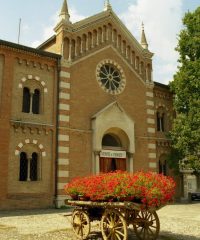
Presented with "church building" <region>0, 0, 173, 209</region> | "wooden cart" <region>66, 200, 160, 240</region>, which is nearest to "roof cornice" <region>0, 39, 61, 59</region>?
"church building" <region>0, 0, 173, 209</region>

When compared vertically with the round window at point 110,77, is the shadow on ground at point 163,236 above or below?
below

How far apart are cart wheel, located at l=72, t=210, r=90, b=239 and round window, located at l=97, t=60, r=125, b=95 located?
14383mm

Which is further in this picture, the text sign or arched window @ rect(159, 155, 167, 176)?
arched window @ rect(159, 155, 167, 176)

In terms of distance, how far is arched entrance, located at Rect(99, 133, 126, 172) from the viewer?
23.3 meters

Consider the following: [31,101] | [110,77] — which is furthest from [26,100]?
[110,77]

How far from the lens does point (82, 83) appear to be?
76.3 feet

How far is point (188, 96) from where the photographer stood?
25.3 m

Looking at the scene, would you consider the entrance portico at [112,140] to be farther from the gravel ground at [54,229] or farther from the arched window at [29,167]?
the gravel ground at [54,229]

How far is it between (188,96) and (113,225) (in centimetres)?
1785

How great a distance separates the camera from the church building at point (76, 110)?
20.1 metres

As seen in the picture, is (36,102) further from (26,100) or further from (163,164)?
(163,164)

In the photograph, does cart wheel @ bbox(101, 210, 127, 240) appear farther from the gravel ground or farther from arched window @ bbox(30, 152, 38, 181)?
arched window @ bbox(30, 152, 38, 181)

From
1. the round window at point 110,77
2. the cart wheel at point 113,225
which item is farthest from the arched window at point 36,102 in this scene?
the cart wheel at point 113,225

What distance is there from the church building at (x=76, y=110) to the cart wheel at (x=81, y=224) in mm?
8931
